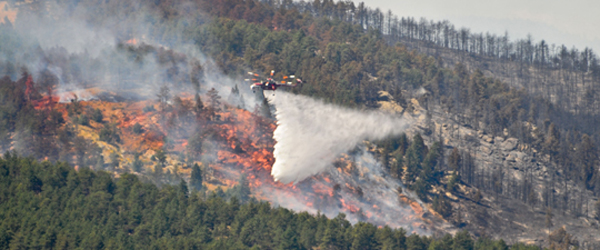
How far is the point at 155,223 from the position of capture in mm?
124750

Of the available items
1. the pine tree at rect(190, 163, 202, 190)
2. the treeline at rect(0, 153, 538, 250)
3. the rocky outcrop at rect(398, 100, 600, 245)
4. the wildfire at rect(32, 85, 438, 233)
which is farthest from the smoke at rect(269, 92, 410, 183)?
the pine tree at rect(190, 163, 202, 190)

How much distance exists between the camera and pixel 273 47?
194 meters

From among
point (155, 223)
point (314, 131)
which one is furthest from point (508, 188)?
point (155, 223)

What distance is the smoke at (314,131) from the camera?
144 meters

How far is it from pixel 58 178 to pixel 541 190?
296ft

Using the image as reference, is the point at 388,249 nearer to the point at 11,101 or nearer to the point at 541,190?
the point at 541,190

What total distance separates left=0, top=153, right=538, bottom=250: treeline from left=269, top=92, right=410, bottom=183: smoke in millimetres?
12515

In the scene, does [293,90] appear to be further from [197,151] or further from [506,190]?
[506,190]

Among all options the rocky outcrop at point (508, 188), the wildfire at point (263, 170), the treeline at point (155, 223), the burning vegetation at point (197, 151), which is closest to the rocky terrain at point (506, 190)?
the rocky outcrop at point (508, 188)

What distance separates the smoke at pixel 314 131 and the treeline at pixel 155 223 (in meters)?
12.5

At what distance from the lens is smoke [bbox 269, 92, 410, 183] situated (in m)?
144

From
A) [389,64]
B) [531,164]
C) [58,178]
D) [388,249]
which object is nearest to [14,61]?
[58,178]

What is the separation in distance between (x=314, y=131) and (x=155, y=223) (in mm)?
37040

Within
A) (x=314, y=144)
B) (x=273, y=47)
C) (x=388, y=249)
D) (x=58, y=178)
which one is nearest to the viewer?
(x=388, y=249)
